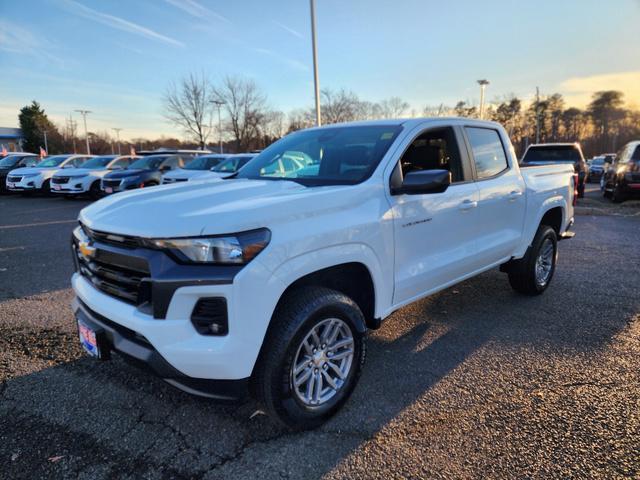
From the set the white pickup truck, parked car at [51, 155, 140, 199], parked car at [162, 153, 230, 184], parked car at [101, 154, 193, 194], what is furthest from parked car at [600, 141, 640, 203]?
parked car at [51, 155, 140, 199]

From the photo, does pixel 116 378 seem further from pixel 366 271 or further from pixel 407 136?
pixel 407 136

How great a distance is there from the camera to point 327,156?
340 centimetres

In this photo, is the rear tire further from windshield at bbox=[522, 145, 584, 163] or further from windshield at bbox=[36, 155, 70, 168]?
windshield at bbox=[36, 155, 70, 168]

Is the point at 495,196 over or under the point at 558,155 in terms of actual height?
under

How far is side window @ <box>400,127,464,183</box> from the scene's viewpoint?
3574 mm

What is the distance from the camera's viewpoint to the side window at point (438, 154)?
3574 mm

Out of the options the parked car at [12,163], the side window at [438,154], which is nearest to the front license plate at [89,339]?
the side window at [438,154]

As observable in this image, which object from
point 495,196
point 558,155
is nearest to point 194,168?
point 558,155

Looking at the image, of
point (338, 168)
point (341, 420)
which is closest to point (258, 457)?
point (341, 420)

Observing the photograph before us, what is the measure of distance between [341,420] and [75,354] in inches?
90.0

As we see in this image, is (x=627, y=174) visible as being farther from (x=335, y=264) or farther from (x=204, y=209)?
(x=204, y=209)

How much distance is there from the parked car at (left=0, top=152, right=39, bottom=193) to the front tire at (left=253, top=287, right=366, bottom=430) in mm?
20936

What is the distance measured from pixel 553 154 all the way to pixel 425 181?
461 inches

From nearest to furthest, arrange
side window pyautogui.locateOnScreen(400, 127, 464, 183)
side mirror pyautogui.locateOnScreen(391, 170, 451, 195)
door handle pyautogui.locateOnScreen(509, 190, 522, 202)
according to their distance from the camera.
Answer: side mirror pyautogui.locateOnScreen(391, 170, 451, 195)
side window pyautogui.locateOnScreen(400, 127, 464, 183)
door handle pyautogui.locateOnScreen(509, 190, 522, 202)
